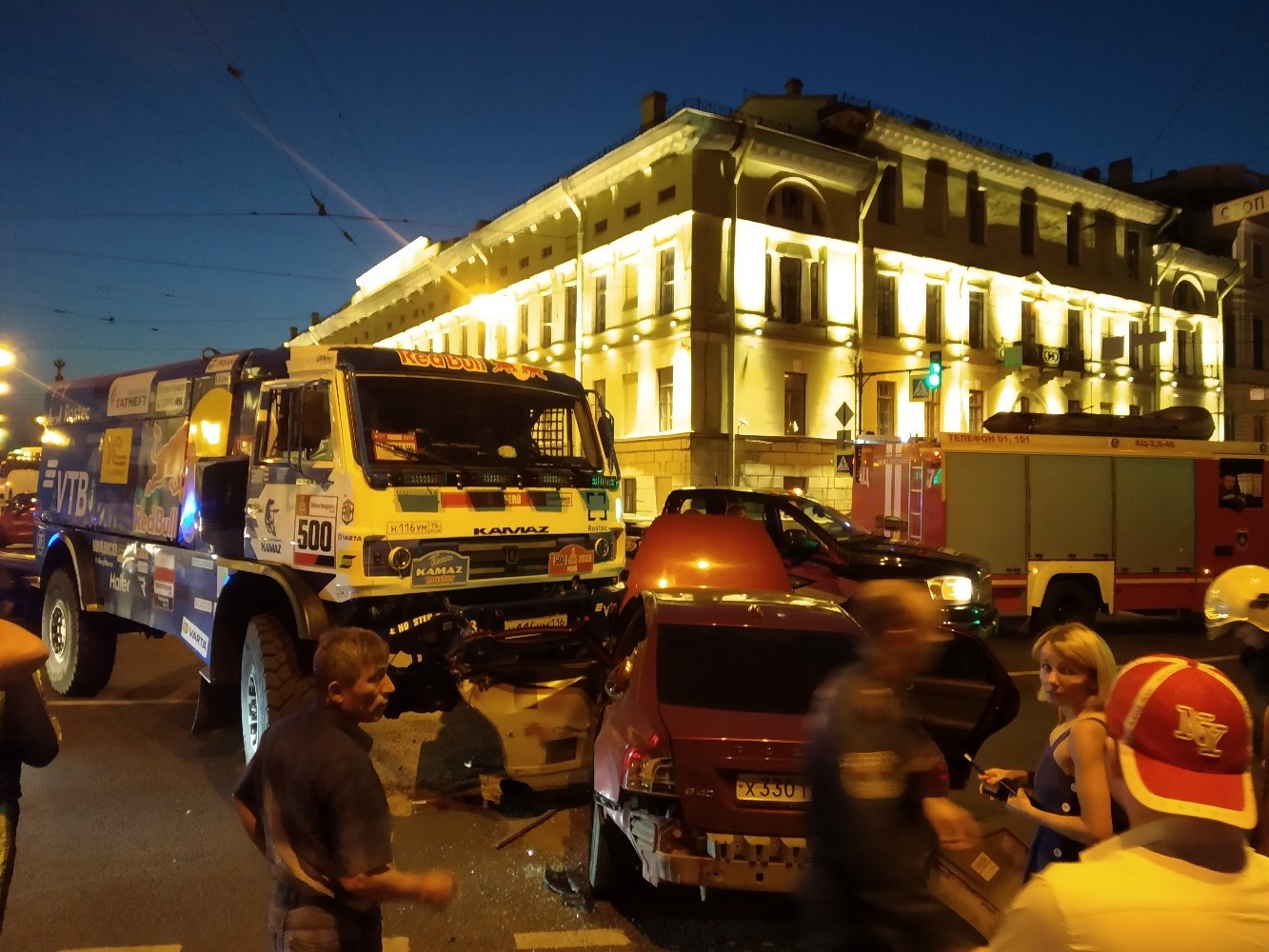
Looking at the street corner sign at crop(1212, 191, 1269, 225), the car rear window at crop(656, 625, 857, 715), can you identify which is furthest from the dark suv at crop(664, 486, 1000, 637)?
the car rear window at crop(656, 625, 857, 715)

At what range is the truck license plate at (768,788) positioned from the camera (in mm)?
3906

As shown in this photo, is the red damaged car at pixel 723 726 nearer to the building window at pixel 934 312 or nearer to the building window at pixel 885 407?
the building window at pixel 885 407

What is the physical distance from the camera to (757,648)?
15.4 ft

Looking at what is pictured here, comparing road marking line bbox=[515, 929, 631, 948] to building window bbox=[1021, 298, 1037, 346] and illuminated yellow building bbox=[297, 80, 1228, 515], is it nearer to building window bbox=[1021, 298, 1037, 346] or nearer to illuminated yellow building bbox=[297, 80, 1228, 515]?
illuminated yellow building bbox=[297, 80, 1228, 515]

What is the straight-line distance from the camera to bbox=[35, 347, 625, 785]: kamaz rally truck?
6016 millimetres

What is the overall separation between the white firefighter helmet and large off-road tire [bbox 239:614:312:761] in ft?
16.9

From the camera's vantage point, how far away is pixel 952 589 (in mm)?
10727

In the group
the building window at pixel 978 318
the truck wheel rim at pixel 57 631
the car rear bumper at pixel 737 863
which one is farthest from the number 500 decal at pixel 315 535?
the building window at pixel 978 318

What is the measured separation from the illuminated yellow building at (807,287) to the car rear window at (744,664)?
788 inches

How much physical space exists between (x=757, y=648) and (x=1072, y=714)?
1.73 m

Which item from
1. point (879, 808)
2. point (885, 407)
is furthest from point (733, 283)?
point (879, 808)

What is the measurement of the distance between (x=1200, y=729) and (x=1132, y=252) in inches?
1677

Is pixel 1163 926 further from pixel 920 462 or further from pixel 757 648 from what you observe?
pixel 920 462

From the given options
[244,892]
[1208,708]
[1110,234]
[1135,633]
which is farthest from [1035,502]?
[1110,234]
